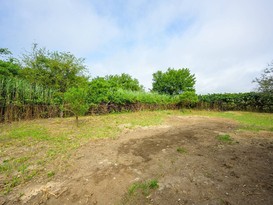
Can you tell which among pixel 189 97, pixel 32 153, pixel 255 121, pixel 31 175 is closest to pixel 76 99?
pixel 32 153

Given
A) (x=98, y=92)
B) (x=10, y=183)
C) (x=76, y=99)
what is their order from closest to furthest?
(x=10, y=183) < (x=76, y=99) < (x=98, y=92)

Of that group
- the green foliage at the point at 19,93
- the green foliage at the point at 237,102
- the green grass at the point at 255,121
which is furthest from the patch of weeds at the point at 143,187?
the green foliage at the point at 237,102

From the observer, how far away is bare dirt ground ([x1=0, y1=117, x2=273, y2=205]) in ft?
6.73

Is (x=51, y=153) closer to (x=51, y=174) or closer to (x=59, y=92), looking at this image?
(x=51, y=174)

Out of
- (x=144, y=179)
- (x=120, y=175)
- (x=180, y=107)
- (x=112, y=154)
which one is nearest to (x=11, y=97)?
(x=112, y=154)

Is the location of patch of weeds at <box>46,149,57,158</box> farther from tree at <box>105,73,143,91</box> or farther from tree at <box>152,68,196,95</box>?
tree at <box>152,68,196,95</box>

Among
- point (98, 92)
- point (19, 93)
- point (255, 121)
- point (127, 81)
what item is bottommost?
point (255, 121)

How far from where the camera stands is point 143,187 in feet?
7.48

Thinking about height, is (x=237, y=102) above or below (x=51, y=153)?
above

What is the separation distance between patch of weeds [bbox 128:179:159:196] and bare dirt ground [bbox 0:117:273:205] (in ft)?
0.19

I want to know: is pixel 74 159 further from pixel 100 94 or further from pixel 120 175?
pixel 100 94

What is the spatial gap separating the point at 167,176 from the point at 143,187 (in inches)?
22.2

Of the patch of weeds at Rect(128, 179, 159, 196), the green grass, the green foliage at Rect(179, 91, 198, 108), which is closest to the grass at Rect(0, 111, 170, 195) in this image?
the patch of weeds at Rect(128, 179, 159, 196)

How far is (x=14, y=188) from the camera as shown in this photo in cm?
243
